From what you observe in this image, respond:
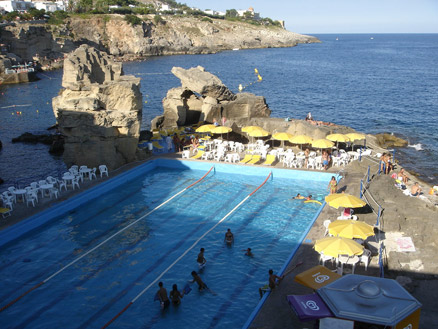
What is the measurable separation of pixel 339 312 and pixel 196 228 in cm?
838

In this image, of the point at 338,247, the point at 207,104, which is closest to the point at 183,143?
the point at 207,104

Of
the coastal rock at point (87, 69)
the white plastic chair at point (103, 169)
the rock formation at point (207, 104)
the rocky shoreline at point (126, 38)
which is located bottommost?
the white plastic chair at point (103, 169)

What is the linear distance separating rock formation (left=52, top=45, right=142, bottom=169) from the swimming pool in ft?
5.48

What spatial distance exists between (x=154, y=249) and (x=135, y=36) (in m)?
102

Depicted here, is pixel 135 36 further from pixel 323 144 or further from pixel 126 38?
pixel 323 144

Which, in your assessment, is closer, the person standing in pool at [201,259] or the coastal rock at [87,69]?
the person standing in pool at [201,259]

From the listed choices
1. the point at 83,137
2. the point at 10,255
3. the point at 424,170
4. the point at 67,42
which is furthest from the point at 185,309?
the point at 67,42

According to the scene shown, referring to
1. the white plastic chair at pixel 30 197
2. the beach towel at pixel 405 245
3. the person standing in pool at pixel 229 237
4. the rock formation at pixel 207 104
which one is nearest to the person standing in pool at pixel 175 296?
the person standing in pool at pixel 229 237

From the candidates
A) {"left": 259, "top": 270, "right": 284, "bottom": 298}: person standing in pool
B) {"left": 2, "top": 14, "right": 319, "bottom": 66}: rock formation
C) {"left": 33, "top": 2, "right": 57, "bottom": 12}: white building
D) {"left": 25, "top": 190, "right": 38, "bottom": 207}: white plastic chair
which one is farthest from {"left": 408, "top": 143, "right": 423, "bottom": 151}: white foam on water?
{"left": 33, "top": 2, "right": 57, "bottom": 12}: white building

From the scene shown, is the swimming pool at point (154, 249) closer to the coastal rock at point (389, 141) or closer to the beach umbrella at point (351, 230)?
the beach umbrella at point (351, 230)

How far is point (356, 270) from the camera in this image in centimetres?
1100

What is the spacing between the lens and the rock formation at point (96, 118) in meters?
19.3

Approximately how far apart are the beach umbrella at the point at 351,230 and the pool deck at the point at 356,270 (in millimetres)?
799

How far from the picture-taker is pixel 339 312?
701 centimetres
